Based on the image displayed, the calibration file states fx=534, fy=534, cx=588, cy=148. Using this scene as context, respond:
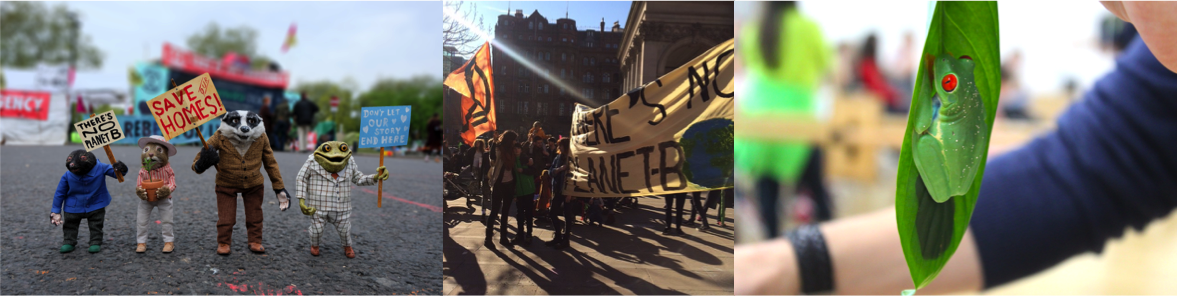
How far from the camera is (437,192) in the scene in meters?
5.99

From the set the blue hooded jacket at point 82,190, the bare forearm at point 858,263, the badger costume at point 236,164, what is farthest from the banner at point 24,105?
the bare forearm at point 858,263

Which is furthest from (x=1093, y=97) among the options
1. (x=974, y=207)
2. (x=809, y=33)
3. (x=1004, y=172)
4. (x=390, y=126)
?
(x=390, y=126)

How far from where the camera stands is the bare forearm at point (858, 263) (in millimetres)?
1877

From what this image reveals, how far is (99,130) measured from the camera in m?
2.65

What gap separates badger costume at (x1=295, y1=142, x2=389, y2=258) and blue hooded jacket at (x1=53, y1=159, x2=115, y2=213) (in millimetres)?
1084

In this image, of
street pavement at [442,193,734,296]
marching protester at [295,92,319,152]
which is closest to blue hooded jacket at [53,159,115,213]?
street pavement at [442,193,734,296]

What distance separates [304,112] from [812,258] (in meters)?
8.00

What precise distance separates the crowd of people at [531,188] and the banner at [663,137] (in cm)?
4

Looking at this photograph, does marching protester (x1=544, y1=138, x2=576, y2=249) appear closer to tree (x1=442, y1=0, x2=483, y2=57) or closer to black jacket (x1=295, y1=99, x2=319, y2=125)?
tree (x1=442, y1=0, x2=483, y2=57)

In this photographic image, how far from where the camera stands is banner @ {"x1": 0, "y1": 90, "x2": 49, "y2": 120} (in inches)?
326

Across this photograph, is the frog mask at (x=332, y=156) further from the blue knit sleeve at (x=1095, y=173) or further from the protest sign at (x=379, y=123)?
the blue knit sleeve at (x=1095, y=173)

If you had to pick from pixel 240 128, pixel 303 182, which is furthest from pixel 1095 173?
pixel 240 128

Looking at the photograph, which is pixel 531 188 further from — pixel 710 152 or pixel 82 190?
pixel 82 190

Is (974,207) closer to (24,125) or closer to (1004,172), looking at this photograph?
(1004,172)
